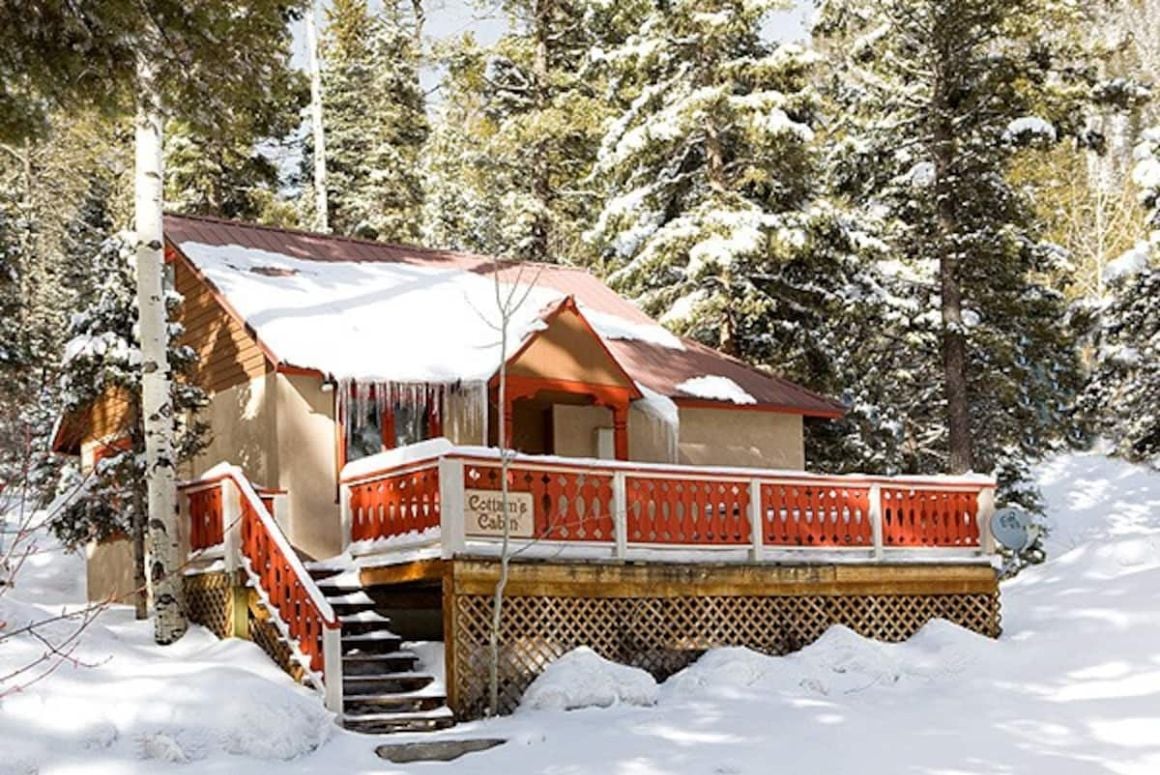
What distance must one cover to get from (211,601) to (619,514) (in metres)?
4.24

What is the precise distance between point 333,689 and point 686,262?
1395cm

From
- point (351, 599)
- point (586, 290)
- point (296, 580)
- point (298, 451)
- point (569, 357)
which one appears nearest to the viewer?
point (296, 580)

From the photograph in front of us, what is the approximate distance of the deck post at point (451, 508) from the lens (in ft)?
38.6

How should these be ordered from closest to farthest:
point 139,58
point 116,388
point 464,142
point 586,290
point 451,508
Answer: point 139,58, point 451,508, point 116,388, point 586,290, point 464,142

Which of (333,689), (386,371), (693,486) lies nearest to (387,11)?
(386,371)

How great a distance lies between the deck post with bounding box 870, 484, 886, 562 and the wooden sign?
4542 mm

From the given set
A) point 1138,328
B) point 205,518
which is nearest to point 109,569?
point 205,518

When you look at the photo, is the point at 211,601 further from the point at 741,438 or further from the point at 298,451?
the point at 741,438

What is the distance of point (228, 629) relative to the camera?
502 inches

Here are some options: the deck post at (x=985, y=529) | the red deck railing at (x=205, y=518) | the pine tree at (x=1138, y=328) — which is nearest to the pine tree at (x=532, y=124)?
the pine tree at (x=1138, y=328)

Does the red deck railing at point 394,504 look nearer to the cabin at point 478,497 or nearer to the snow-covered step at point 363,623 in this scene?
the cabin at point 478,497

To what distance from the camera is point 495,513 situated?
483 inches

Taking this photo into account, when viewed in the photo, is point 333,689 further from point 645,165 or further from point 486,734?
point 645,165

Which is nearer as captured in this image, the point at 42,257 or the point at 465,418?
the point at 465,418
